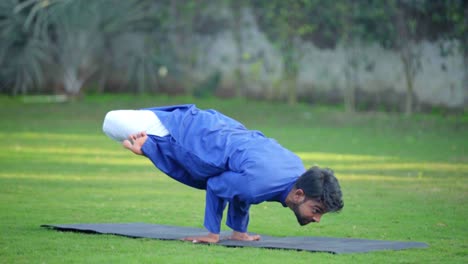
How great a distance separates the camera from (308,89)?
1001 inches

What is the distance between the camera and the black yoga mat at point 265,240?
7996 mm

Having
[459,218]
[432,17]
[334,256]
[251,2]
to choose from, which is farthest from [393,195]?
[251,2]

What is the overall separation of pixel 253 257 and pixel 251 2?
18.7 meters

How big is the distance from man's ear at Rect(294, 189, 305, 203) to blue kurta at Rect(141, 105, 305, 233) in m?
0.11

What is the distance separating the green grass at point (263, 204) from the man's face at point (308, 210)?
294 mm

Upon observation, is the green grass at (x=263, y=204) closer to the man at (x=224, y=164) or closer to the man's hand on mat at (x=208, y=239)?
the man's hand on mat at (x=208, y=239)

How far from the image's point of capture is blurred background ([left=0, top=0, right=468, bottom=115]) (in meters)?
23.6

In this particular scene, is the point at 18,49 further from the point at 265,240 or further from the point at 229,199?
the point at 229,199

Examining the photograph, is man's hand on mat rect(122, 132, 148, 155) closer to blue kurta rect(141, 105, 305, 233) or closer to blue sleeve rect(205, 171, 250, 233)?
blue kurta rect(141, 105, 305, 233)

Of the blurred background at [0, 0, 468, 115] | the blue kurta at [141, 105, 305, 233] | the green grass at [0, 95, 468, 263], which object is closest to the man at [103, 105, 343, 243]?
the blue kurta at [141, 105, 305, 233]

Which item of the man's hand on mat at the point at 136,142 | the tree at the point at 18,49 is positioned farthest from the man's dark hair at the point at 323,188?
the tree at the point at 18,49

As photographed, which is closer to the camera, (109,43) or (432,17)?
(432,17)

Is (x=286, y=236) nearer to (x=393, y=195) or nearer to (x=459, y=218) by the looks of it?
(x=459, y=218)

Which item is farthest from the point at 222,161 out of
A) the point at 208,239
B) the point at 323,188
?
the point at 323,188
